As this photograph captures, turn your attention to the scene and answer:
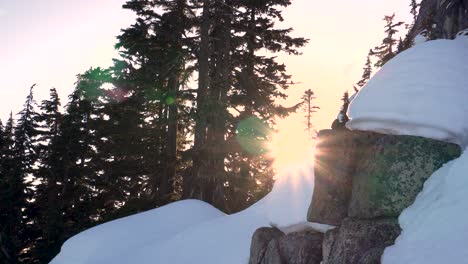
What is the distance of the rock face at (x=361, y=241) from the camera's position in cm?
546

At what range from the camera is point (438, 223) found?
16.0ft

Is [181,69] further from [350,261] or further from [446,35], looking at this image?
[350,261]

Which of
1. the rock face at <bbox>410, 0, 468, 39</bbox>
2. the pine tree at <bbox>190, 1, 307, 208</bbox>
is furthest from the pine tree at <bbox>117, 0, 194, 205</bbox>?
the rock face at <bbox>410, 0, 468, 39</bbox>

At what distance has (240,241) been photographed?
398 inches

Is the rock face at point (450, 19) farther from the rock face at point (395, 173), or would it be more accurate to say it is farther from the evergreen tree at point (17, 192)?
the evergreen tree at point (17, 192)

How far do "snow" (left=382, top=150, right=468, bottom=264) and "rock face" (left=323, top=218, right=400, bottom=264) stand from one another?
173 mm

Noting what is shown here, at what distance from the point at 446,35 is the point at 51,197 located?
77.6ft

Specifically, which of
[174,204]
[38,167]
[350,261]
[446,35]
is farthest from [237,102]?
[38,167]

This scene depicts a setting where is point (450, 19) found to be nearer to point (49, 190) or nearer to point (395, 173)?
point (395, 173)

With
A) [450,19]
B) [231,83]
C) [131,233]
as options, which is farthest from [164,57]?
[450,19]

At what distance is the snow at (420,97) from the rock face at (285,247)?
2.30 m

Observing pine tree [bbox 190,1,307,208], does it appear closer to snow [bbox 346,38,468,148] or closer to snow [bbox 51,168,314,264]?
snow [bbox 51,168,314,264]

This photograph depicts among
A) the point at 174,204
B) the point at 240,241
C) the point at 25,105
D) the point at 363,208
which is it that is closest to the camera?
the point at 363,208

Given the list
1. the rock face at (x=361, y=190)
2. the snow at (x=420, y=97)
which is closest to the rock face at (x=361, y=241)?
the rock face at (x=361, y=190)
